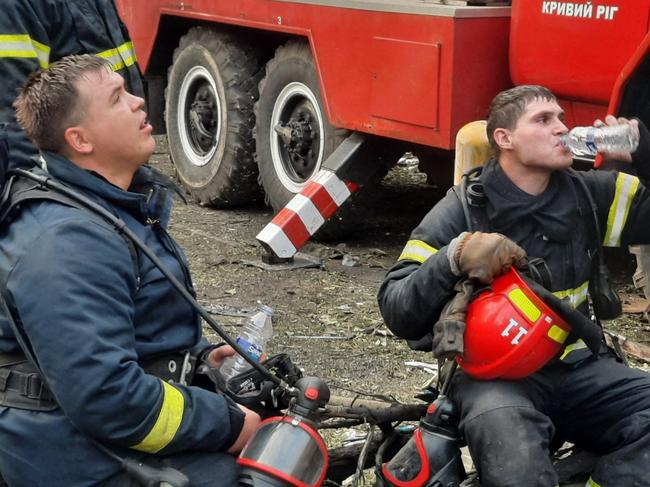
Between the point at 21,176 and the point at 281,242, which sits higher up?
the point at 21,176

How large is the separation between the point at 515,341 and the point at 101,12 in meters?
2.16

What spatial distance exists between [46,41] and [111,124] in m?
1.32

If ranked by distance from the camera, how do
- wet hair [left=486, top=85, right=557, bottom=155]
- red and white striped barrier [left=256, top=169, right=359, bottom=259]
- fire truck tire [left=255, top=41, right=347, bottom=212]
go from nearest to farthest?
wet hair [left=486, top=85, right=557, bottom=155] < red and white striped barrier [left=256, top=169, right=359, bottom=259] < fire truck tire [left=255, top=41, right=347, bottom=212]

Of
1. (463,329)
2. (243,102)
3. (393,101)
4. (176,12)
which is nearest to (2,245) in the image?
(463,329)

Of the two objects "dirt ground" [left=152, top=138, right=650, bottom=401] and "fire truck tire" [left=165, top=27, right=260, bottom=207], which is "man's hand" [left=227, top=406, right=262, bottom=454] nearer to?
"dirt ground" [left=152, top=138, right=650, bottom=401]

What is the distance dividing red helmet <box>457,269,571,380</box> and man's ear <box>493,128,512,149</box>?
0.59 metres

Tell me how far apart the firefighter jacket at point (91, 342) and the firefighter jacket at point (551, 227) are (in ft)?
2.20

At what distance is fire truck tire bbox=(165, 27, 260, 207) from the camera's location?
798 centimetres

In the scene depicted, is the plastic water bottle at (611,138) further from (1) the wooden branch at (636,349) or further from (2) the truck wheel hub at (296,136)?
(2) the truck wheel hub at (296,136)

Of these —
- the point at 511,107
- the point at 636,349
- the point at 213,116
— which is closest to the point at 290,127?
the point at 213,116

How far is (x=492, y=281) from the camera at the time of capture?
3098 mm

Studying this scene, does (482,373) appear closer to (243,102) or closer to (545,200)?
(545,200)

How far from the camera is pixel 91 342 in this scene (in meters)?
2.55

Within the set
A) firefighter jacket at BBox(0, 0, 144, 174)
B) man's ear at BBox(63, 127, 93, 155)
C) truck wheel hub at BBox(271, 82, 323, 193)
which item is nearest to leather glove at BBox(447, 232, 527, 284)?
man's ear at BBox(63, 127, 93, 155)
